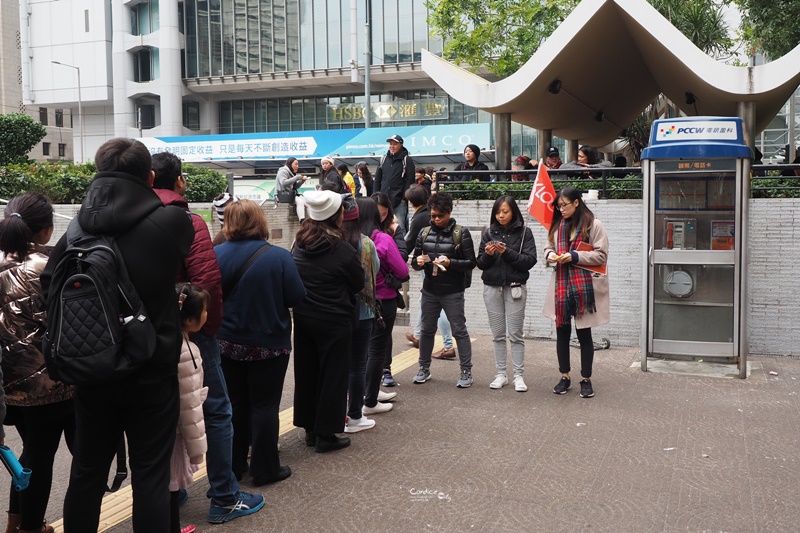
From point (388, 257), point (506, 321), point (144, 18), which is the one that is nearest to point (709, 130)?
point (506, 321)

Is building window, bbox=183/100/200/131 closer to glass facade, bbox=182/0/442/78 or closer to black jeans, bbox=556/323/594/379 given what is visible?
glass facade, bbox=182/0/442/78

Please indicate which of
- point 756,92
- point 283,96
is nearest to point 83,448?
point 756,92

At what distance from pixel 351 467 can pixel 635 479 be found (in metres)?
1.82

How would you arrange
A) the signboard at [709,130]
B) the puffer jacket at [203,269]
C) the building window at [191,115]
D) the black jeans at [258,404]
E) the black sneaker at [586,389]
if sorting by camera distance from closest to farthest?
the puffer jacket at [203,269] → the black jeans at [258,404] → the black sneaker at [586,389] → the signboard at [709,130] → the building window at [191,115]

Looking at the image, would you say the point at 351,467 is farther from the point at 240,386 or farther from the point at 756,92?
the point at 756,92

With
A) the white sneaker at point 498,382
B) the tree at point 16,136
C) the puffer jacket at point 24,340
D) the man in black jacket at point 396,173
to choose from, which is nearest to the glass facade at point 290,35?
the tree at point 16,136

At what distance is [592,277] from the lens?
707cm

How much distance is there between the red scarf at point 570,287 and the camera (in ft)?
22.9

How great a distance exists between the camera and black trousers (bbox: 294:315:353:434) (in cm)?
536

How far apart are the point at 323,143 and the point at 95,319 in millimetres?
35081

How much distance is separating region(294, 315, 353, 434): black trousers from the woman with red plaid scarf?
2.38m

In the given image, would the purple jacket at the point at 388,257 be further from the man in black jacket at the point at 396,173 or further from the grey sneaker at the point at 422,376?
the man in black jacket at the point at 396,173

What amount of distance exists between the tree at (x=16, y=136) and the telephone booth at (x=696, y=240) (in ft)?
44.3

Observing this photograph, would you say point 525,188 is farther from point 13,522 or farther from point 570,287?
point 13,522
